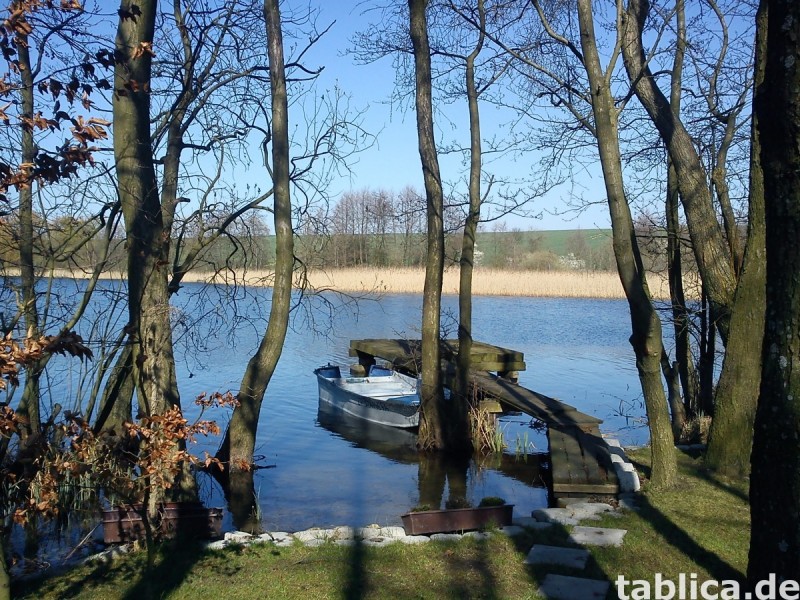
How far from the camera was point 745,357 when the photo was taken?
8109 mm

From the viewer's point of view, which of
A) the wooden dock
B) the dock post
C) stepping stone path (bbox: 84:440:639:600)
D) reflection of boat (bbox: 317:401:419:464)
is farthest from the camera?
the dock post

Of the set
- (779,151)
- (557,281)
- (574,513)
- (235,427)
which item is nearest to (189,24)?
(235,427)

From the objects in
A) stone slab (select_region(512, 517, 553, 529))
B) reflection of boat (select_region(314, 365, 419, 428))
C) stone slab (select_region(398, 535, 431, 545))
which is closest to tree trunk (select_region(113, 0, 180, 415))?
stone slab (select_region(398, 535, 431, 545))

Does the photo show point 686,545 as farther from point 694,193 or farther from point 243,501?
point 243,501

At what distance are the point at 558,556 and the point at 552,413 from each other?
6.53 m

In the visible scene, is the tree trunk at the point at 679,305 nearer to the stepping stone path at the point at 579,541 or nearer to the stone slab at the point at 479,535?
the stepping stone path at the point at 579,541

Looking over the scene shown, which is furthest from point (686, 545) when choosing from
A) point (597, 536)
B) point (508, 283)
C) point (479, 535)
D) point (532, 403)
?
point (508, 283)

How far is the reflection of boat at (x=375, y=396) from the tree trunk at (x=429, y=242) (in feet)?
3.84

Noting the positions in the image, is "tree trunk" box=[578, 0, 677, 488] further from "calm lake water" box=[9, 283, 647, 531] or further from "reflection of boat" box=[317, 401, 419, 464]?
"reflection of boat" box=[317, 401, 419, 464]

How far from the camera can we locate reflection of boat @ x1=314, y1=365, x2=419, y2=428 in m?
14.2

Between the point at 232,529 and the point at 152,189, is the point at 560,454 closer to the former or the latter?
the point at 232,529

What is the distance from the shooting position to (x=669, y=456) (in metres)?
7.53

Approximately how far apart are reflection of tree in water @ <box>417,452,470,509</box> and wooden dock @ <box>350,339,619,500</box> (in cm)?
137

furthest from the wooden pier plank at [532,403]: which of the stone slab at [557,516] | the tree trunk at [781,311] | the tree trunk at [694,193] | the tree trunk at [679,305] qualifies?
the tree trunk at [781,311]
